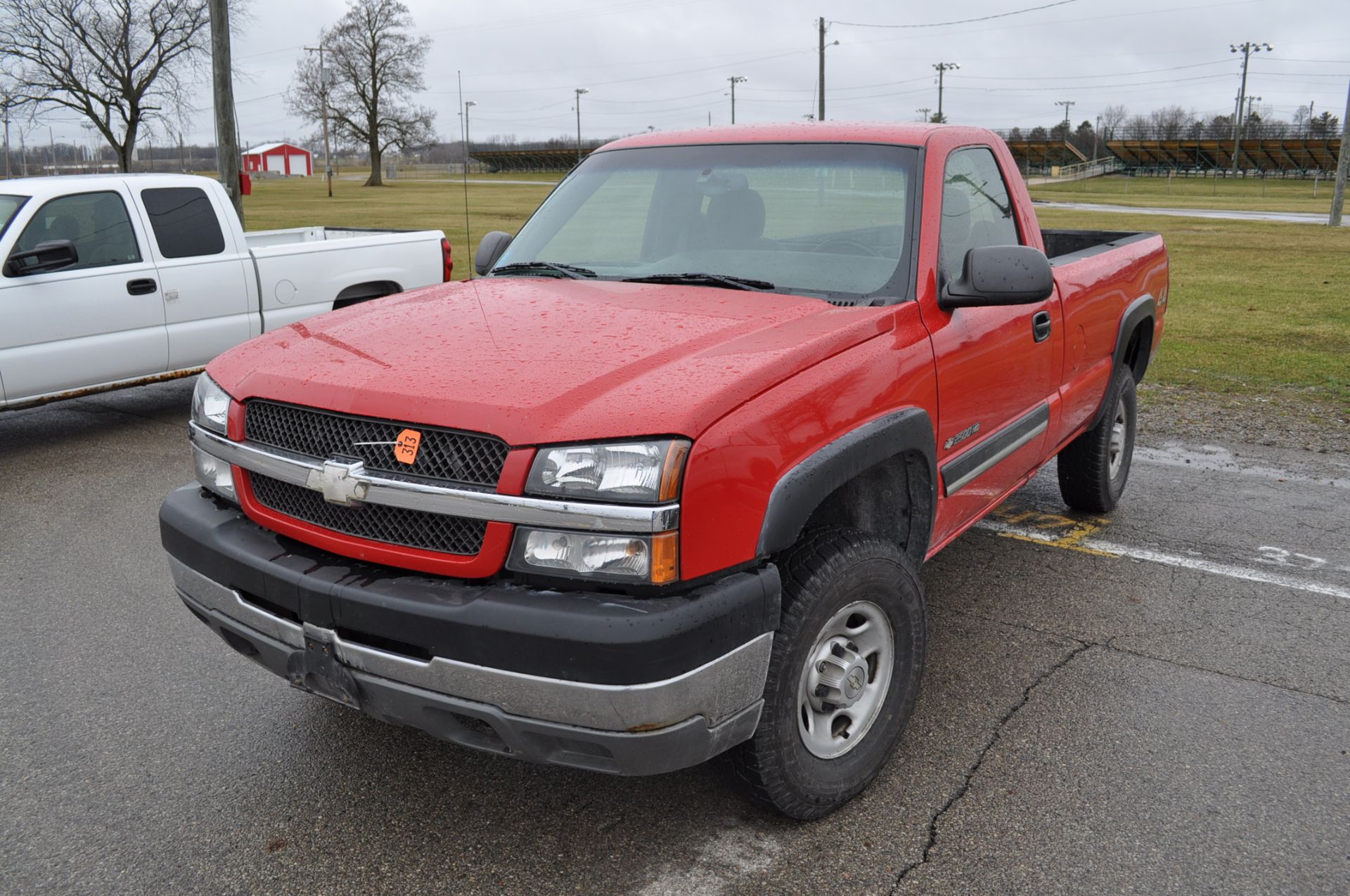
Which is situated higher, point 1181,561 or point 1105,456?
point 1105,456

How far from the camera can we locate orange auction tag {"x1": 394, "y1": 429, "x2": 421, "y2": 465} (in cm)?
255

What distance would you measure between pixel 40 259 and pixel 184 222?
3.91 ft

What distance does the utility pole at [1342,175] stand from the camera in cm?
3225

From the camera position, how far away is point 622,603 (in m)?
2.36

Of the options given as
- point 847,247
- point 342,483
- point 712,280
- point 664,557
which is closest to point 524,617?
point 664,557

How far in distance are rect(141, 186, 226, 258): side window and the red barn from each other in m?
112

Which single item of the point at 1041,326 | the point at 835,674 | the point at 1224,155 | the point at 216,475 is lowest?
the point at 835,674

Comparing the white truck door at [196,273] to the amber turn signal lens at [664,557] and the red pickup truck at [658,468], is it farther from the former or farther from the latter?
the amber turn signal lens at [664,557]

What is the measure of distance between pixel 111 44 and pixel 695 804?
2054 inches

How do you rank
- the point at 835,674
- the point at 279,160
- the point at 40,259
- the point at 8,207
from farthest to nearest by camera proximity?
the point at 279,160
the point at 8,207
the point at 40,259
the point at 835,674

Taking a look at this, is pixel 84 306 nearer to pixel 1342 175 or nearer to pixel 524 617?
pixel 524 617

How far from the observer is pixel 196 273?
7.90 m

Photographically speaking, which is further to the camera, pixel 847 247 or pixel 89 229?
pixel 89 229

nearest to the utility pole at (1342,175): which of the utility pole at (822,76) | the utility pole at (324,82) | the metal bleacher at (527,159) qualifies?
the utility pole at (822,76)
